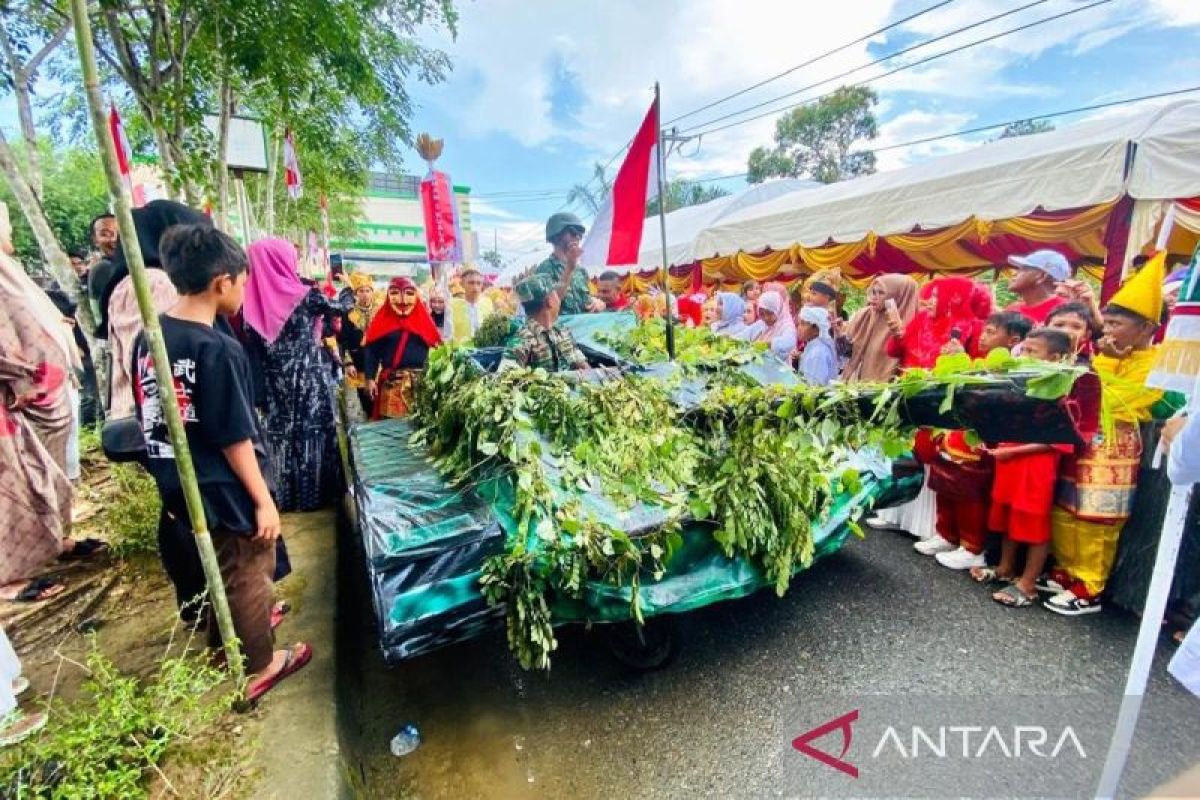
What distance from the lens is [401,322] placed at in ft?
14.6

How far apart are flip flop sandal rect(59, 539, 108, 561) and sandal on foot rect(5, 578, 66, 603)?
0.29 m

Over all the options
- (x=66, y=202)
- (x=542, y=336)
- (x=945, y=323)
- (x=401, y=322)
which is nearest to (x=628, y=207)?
(x=542, y=336)

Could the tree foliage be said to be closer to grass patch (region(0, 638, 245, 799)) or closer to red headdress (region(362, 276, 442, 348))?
red headdress (region(362, 276, 442, 348))

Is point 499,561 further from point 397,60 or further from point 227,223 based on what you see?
point 397,60

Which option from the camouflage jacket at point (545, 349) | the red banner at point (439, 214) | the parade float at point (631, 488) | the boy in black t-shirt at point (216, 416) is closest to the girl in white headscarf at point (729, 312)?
the camouflage jacket at point (545, 349)

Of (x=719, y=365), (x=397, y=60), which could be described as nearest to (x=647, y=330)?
(x=719, y=365)

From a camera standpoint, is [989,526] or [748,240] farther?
[748,240]

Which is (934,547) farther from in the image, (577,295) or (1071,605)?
(577,295)

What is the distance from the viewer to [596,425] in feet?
8.29

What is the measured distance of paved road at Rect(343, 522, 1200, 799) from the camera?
193 centimetres

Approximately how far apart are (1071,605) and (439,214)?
22.6ft

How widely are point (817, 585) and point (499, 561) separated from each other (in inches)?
82.0

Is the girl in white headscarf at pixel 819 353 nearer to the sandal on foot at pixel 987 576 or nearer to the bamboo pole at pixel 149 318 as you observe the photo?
the sandal on foot at pixel 987 576

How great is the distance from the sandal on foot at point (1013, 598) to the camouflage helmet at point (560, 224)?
11.7ft
